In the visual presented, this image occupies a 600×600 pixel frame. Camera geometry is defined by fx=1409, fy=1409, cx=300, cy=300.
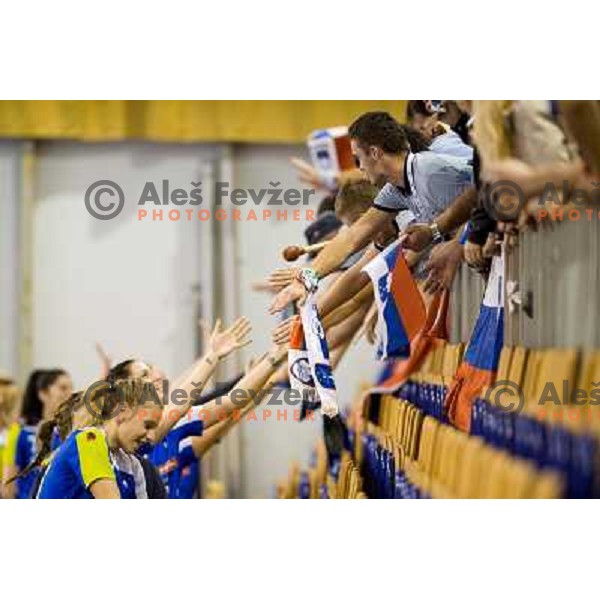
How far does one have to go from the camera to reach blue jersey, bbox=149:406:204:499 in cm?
375

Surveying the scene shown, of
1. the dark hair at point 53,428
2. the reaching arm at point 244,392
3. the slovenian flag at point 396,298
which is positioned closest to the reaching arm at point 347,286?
the slovenian flag at point 396,298

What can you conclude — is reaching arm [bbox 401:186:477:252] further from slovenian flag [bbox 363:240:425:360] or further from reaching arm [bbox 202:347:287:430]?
A: reaching arm [bbox 202:347:287:430]

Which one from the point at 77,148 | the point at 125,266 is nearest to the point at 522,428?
the point at 125,266

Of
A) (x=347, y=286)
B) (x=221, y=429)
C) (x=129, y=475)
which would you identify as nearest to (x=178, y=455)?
(x=221, y=429)

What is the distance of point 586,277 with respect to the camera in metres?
3.00

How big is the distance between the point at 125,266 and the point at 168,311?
180 millimetres

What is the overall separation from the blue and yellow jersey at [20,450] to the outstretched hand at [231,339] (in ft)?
2.00

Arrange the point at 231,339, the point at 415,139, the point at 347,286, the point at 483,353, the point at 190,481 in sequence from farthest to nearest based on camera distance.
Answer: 1. the point at 190,481
2. the point at 231,339
3. the point at 347,286
4. the point at 415,139
5. the point at 483,353

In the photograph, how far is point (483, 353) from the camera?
3.27 meters

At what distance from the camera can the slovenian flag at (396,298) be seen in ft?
11.3

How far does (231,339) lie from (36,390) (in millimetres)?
680

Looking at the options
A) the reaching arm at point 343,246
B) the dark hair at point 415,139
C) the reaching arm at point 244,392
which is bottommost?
the reaching arm at point 244,392

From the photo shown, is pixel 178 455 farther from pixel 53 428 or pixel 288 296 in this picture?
pixel 288 296

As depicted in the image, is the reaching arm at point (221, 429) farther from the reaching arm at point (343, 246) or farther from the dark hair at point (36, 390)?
the dark hair at point (36, 390)
